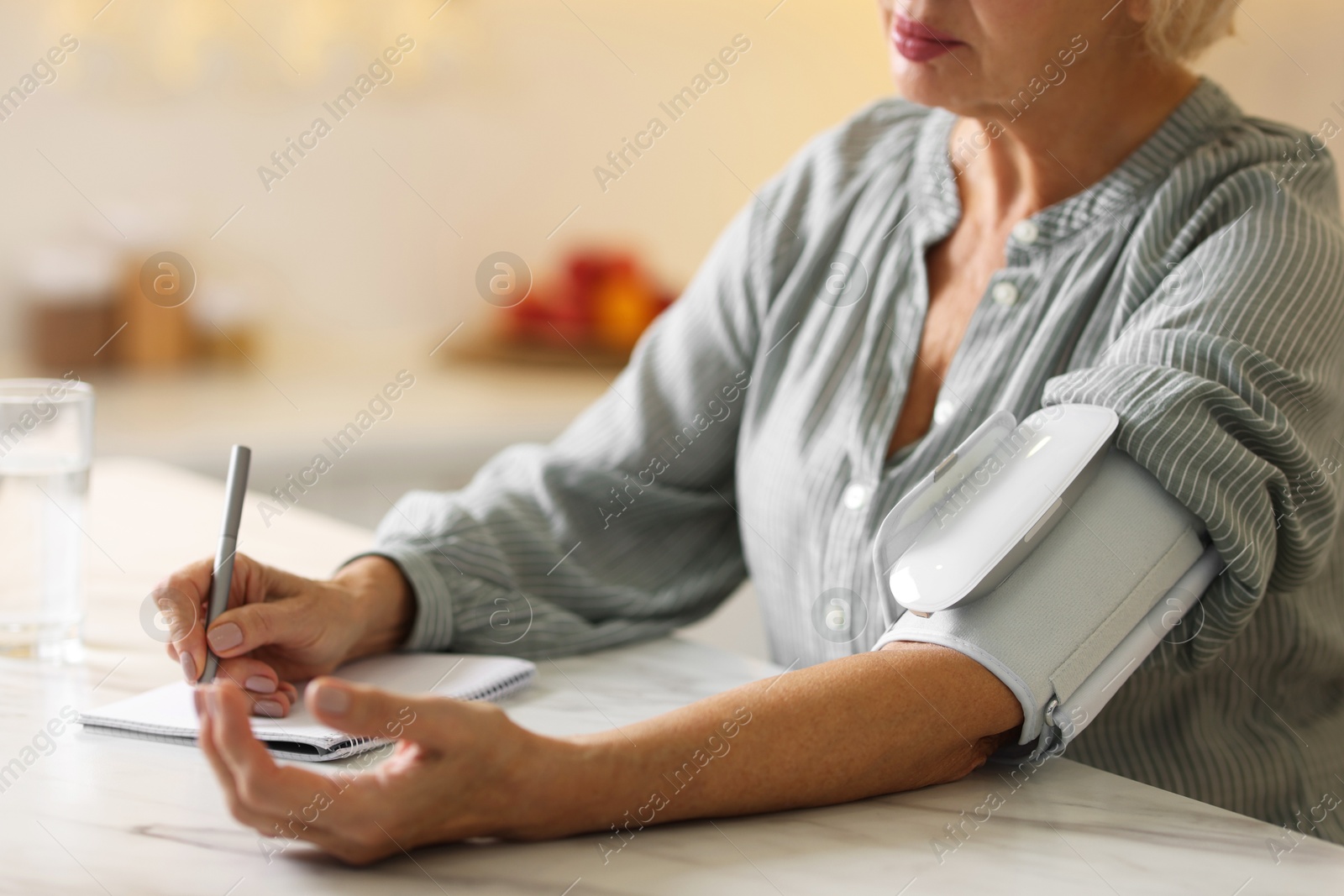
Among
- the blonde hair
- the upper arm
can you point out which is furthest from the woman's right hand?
the blonde hair

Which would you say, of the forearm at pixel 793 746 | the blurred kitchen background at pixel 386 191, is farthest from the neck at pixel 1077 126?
the blurred kitchen background at pixel 386 191

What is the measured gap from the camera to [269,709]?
Answer: 80 cm

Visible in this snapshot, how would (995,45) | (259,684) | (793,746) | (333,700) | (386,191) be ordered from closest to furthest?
(333,700), (793,746), (259,684), (995,45), (386,191)

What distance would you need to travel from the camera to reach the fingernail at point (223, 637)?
82cm

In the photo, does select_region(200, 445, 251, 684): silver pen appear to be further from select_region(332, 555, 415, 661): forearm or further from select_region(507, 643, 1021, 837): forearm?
select_region(507, 643, 1021, 837): forearm

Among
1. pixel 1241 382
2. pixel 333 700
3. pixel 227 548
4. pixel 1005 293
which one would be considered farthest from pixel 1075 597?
pixel 227 548

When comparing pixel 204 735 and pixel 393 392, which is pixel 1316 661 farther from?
pixel 393 392

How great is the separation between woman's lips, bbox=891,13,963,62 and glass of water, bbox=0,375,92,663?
2.16 feet

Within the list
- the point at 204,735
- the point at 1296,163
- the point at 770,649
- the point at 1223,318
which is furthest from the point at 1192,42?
the point at 204,735

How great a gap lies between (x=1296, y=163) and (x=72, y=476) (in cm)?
94

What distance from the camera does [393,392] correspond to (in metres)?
2.62

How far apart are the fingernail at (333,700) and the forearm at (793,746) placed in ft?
0.35

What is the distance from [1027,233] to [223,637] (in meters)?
0.67

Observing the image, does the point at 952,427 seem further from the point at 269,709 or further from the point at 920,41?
the point at 269,709
